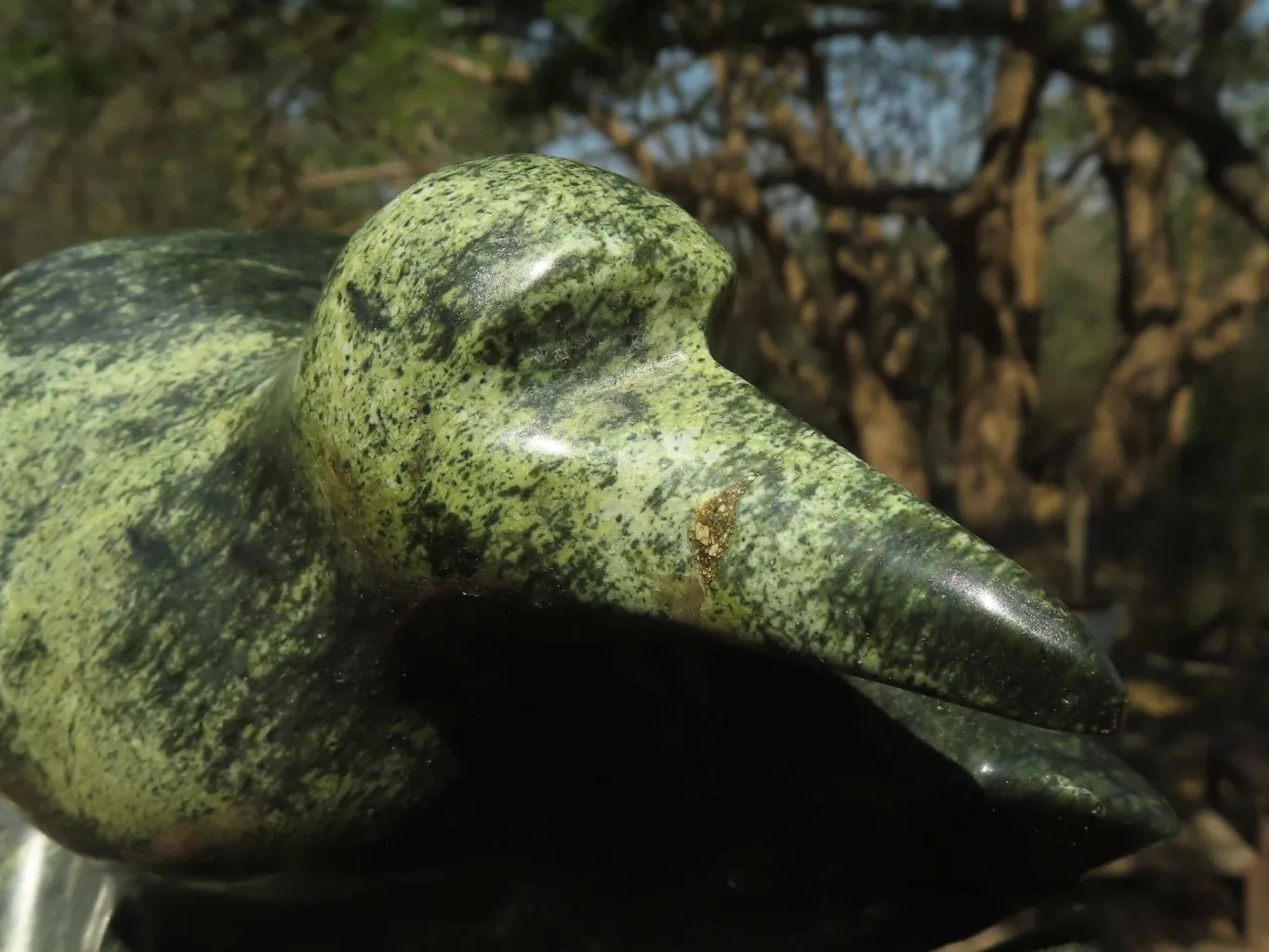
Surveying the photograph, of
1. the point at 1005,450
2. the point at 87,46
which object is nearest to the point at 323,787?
the point at 87,46

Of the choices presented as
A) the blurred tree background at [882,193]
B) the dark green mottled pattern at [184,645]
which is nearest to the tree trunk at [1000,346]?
the blurred tree background at [882,193]

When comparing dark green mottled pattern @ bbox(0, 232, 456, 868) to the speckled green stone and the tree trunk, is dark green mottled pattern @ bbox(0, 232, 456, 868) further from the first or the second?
the tree trunk

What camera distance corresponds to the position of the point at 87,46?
3199 millimetres

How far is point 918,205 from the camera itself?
3.56m

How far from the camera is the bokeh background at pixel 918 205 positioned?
10.8 ft

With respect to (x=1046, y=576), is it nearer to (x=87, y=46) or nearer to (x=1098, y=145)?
(x=1098, y=145)

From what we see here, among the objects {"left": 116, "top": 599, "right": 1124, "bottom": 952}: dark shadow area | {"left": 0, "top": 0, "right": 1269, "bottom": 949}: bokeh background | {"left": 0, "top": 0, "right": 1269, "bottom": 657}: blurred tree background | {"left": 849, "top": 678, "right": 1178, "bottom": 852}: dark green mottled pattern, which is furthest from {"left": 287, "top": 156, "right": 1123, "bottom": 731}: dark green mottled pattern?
{"left": 0, "top": 0, "right": 1269, "bottom": 657}: blurred tree background

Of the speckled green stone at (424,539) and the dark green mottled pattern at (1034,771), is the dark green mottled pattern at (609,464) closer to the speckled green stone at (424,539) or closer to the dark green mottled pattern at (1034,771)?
the speckled green stone at (424,539)

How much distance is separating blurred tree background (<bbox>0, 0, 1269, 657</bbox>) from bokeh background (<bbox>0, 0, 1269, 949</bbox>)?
16mm

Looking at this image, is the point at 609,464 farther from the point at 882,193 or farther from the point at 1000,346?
the point at 1000,346

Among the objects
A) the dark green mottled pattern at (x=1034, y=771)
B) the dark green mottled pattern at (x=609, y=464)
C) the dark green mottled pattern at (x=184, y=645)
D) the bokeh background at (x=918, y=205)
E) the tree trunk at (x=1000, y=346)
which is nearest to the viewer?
the dark green mottled pattern at (x=609, y=464)

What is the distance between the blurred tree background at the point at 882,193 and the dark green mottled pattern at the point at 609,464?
2405 mm

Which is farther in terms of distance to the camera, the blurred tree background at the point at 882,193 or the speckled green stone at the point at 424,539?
the blurred tree background at the point at 882,193

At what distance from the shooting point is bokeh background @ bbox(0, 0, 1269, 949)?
10.8ft
